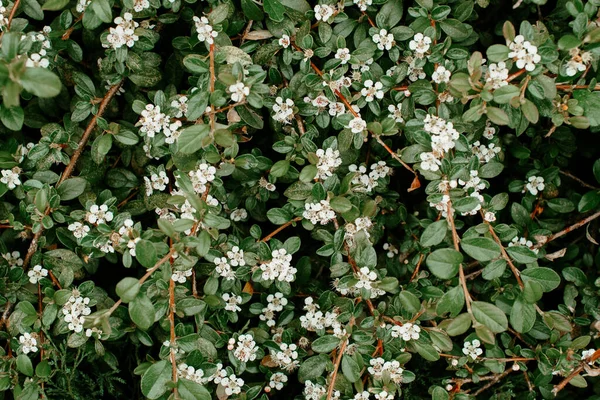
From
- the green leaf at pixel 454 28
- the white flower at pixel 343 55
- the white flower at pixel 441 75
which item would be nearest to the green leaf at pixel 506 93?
the white flower at pixel 441 75

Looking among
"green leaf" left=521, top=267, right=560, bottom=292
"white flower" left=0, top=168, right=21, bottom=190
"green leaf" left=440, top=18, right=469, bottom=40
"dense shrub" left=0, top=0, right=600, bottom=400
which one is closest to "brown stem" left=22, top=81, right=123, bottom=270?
"dense shrub" left=0, top=0, right=600, bottom=400

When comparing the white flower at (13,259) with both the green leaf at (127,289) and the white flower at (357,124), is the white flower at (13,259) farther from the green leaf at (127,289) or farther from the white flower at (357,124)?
the white flower at (357,124)

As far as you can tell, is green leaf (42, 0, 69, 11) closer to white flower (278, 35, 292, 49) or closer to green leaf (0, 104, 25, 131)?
green leaf (0, 104, 25, 131)

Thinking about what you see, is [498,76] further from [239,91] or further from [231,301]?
[231,301]

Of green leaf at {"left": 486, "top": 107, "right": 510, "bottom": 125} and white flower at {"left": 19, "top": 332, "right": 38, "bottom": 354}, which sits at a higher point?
green leaf at {"left": 486, "top": 107, "right": 510, "bottom": 125}

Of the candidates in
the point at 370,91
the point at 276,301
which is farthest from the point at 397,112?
the point at 276,301

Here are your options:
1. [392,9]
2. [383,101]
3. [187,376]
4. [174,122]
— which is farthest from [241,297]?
[392,9]

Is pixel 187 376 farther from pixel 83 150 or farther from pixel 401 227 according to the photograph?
pixel 401 227
